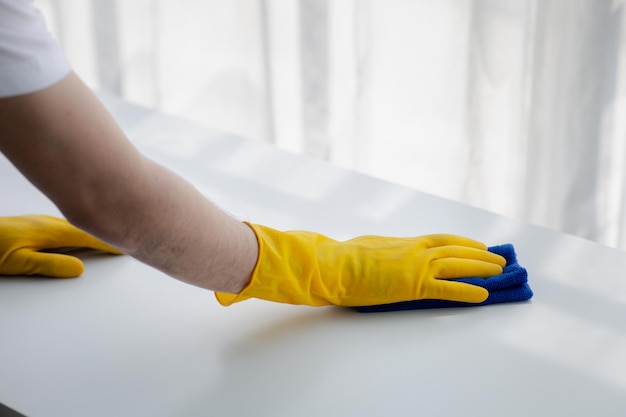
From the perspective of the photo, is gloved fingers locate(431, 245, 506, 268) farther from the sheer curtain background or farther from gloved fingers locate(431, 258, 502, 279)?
the sheer curtain background

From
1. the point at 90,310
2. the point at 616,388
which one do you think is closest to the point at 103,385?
the point at 90,310

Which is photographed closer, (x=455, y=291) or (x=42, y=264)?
(x=455, y=291)

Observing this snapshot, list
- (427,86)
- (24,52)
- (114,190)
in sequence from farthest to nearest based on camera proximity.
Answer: (427,86)
(114,190)
(24,52)

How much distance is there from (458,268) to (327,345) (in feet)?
0.75

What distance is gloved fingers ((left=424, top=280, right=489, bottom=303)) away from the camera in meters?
1.28

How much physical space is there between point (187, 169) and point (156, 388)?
63 cm

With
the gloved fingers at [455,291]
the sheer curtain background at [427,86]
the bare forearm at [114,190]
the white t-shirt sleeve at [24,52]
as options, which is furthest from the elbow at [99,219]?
the sheer curtain background at [427,86]

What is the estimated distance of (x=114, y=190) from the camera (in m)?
1.02

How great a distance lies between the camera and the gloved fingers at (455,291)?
1.28 meters

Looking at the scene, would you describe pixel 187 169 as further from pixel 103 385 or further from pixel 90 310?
pixel 103 385

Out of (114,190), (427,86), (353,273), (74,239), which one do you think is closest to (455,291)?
(353,273)

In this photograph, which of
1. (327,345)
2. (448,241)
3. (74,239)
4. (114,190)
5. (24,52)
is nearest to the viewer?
(24,52)

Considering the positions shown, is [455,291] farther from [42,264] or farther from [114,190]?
[42,264]

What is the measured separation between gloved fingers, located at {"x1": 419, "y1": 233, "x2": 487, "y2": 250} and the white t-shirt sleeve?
65cm
